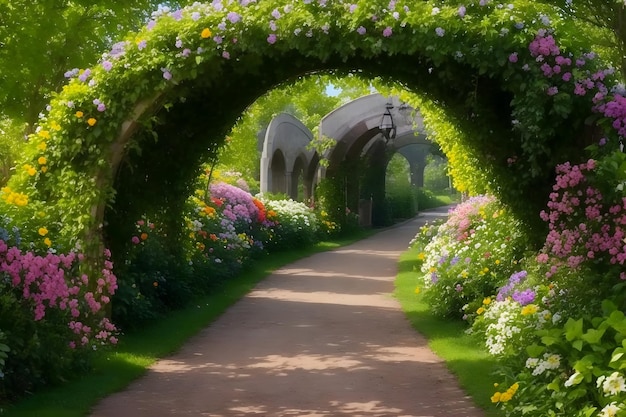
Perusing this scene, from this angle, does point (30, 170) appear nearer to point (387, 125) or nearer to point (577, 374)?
point (577, 374)

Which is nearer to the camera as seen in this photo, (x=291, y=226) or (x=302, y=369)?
(x=302, y=369)

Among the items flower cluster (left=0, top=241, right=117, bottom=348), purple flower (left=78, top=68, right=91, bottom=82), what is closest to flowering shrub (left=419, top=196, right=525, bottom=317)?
flower cluster (left=0, top=241, right=117, bottom=348)

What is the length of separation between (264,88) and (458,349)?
144 inches

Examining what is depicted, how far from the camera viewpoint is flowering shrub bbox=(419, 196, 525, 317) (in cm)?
1036

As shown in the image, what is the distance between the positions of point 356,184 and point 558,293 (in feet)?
76.7

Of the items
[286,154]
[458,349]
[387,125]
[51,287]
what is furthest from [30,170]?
[286,154]

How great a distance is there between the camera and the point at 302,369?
8.15m

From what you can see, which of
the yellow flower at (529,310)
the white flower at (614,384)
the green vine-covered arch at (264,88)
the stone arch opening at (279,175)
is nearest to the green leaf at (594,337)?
the white flower at (614,384)

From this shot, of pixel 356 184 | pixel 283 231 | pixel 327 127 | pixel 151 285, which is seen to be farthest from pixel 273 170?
pixel 151 285

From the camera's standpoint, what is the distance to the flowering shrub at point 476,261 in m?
10.4

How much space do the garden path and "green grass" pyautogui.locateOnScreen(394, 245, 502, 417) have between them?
0.11 meters

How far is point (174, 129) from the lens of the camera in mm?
10172

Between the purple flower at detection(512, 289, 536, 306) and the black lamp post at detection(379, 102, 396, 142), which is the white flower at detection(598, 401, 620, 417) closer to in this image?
the purple flower at detection(512, 289, 536, 306)

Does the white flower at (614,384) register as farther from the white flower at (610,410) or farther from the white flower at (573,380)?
the white flower at (573,380)
